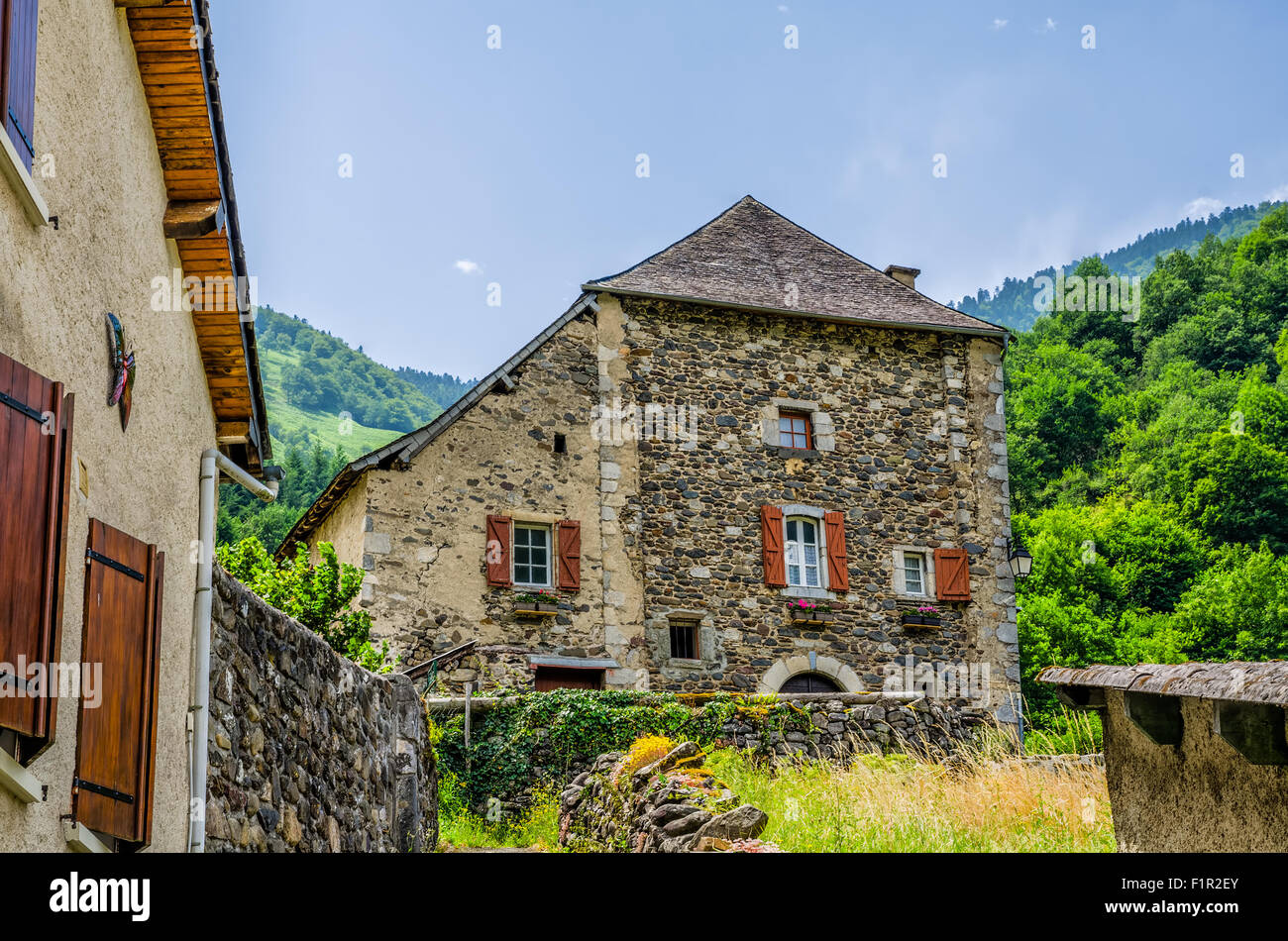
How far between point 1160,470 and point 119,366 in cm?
3799

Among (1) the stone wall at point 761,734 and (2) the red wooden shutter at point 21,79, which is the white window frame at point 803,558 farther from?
(2) the red wooden shutter at point 21,79

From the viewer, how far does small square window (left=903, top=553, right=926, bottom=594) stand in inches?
760

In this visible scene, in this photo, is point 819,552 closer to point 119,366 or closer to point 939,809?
point 939,809

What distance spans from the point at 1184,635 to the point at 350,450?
44.1 metres

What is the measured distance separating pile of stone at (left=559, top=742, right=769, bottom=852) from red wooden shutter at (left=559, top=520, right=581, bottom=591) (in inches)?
176

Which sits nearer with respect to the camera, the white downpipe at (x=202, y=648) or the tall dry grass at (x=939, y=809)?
the white downpipe at (x=202, y=648)

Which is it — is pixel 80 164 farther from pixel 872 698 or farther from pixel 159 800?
pixel 872 698

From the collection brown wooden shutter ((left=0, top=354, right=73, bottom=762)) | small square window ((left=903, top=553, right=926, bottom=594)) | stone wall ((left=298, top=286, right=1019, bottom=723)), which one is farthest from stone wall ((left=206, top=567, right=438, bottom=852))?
small square window ((left=903, top=553, right=926, bottom=594))

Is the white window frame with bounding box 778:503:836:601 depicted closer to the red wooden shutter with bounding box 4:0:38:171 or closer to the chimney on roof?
the chimney on roof

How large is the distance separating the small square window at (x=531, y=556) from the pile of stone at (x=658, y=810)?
4.58m

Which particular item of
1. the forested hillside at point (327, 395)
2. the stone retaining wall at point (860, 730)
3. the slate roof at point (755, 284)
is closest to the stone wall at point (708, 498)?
the slate roof at point (755, 284)

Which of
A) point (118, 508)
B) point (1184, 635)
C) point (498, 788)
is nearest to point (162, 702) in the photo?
point (118, 508)

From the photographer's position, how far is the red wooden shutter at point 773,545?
60.3 ft
